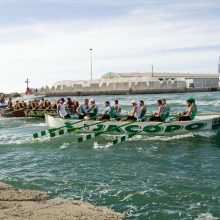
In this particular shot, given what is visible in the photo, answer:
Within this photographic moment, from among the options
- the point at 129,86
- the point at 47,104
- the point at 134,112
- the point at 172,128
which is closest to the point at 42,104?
the point at 47,104

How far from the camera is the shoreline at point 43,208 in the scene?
720 cm

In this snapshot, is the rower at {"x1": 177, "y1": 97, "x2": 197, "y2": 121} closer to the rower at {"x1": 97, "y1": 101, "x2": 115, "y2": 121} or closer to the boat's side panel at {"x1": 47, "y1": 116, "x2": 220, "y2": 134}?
the boat's side panel at {"x1": 47, "y1": 116, "x2": 220, "y2": 134}

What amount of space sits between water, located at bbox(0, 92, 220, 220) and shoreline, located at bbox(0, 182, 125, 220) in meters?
0.58

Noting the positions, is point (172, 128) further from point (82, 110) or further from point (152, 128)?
point (82, 110)

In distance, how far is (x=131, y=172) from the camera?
11.6m

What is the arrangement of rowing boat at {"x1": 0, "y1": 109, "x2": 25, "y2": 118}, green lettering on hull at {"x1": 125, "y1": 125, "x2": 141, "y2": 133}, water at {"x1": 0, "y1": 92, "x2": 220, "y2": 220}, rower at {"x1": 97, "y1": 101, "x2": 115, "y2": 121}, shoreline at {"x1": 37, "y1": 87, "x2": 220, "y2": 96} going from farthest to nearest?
shoreline at {"x1": 37, "y1": 87, "x2": 220, "y2": 96}, rowing boat at {"x1": 0, "y1": 109, "x2": 25, "y2": 118}, rower at {"x1": 97, "y1": 101, "x2": 115, "y2": 121}, green lettering on hull at {"x1": 125, "y1": 125, "x2": 141, "y2": 133}, water at {"x1": 0, "y1": 92, "x2": 220, "y2": 220}

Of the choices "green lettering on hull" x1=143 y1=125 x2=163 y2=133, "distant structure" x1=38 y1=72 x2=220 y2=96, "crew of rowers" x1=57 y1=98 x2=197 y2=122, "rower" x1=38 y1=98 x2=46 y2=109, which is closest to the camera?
"crew of rowers" x1=57 y1=98 x2=197 y2=122

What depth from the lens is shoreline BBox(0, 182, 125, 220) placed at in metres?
7.20

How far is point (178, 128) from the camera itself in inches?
677

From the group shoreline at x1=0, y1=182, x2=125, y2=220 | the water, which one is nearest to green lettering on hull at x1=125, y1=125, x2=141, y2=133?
the water

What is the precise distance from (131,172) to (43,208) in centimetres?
452

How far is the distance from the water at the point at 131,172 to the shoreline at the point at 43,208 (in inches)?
22.8

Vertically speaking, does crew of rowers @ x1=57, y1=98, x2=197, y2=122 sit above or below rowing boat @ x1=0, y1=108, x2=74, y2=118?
above

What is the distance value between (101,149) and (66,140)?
3327 millimetres
